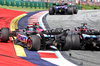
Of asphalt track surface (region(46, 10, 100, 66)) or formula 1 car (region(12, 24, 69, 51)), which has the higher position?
formula 1 car (region(12, 24, 69, 51))

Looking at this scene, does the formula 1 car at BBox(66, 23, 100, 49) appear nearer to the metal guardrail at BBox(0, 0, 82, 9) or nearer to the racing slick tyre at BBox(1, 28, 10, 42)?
the racing slick tyre at BBox(1, 28, 10, 42)

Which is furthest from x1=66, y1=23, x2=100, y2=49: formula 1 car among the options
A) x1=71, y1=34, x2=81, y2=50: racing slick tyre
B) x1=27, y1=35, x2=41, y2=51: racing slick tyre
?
x1=27, y1=35, x2=41, y2=51: racing slick tyre

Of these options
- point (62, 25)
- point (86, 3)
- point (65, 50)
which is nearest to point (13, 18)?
point (62, 25)

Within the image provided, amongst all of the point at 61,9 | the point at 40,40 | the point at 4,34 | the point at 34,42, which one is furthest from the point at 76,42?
the point at 61,9

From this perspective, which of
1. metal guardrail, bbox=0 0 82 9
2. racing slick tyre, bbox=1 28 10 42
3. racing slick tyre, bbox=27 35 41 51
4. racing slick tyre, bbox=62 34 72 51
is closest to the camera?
racing slick tyre, bbox=27 35 41 51

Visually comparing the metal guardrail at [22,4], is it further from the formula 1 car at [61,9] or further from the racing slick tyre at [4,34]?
the racing slick tyre at [4,34]

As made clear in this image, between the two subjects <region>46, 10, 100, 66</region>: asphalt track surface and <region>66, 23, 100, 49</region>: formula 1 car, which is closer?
<region>46, 10, 100, 66</region>: asphalt track surface

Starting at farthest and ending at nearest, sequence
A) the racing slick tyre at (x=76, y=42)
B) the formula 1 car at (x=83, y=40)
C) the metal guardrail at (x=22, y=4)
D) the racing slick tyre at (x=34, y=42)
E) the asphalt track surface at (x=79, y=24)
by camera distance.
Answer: the metal guardrail at (x=22, y=4) < the racing slick tyre at (x=76, y=42) < the formula 1 car at (x=83, y=40) < the racing slick tyre at (x=34, y=42) < the asphalt track surface at (x=79, y=24)

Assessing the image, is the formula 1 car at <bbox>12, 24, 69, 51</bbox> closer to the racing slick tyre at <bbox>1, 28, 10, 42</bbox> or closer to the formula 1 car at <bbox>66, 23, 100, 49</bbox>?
the formula 1 car at <bbox>66, 23, 100, 49</bbox>

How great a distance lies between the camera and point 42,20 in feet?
85.5

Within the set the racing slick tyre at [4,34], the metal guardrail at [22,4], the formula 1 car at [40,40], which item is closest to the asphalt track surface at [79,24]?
the formula 1 car at [40,40]

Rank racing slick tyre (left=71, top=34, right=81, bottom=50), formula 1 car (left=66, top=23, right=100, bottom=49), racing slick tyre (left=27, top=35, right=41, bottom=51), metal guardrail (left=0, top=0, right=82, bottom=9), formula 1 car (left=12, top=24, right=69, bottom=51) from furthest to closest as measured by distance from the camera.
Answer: metal guardrail (left=0, top=0, right=82, bottom=9) → racing slick tyre (left=71, top=34, right=81, bottom=50) → formula 1 car (left=66, top=23, right=100, bottom=49) → formula 1 car (left=12, top=24, right=69, bottom=51) → racing slick tyre (left=27, top=35, right=41, bottom=51)

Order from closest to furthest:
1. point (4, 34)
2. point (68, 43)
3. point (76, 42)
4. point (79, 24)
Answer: point (68, 43)
point (76, 42)
point (4, 34)
point (79, 24)

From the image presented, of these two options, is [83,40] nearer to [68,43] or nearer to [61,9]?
[68,43]
